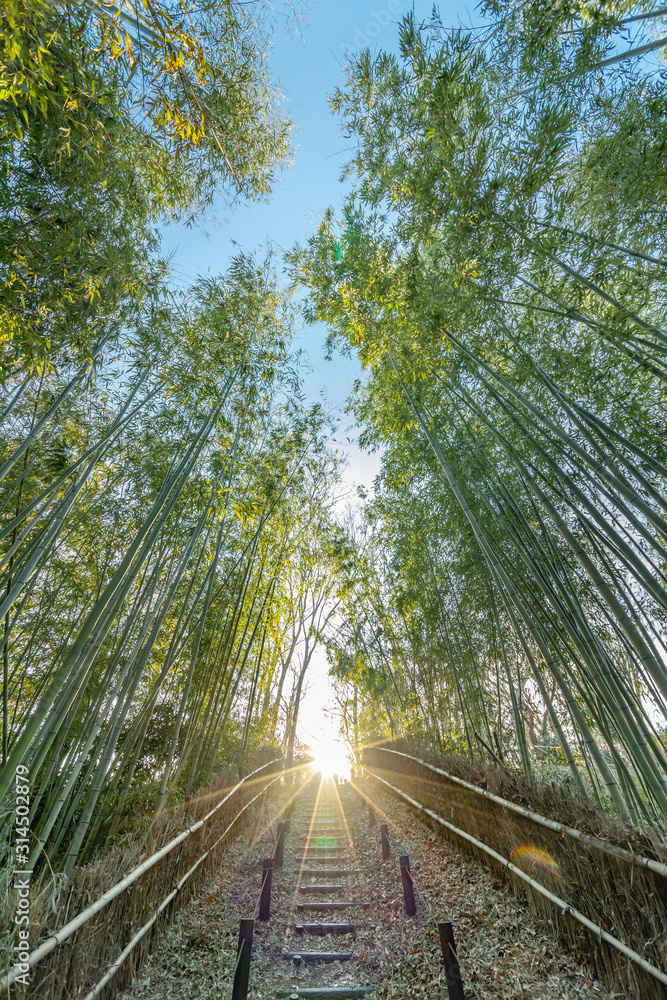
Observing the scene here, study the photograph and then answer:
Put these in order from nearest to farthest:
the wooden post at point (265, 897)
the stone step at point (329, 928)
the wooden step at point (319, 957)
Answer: the wooden step at point (319, 957) < the stone step at point (329, 928) < the wooden post at point (265, 897)

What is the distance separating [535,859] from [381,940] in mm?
1193

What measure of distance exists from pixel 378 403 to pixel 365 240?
145cm

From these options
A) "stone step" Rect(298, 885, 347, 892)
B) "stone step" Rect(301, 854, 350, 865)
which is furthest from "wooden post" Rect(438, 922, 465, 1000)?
"stone step" Rect(301, 854, 350, 865)

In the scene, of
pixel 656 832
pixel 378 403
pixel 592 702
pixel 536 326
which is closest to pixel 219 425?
pixel 378 403

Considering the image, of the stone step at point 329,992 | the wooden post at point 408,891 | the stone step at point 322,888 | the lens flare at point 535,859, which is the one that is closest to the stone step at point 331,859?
the stone step at point 322,888

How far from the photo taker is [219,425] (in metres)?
3.85

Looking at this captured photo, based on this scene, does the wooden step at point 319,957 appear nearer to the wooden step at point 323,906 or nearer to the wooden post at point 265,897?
the wooden post at point 265,897

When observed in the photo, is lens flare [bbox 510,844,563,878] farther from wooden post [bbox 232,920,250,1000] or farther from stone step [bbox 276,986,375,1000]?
wooden post [bbox 232,920,250,1000]

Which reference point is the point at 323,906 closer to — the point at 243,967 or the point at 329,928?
the point at 329,928

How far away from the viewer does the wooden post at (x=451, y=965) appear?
1799 millimetres

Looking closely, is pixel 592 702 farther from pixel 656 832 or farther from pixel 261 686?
pixel 261 686

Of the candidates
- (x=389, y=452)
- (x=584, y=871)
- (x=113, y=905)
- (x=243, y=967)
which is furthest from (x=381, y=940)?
(x=389, y=452)

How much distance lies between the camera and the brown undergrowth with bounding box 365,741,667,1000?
1.53m

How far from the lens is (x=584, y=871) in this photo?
1866 millimetres
